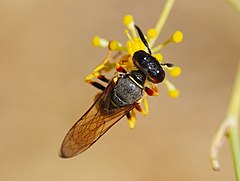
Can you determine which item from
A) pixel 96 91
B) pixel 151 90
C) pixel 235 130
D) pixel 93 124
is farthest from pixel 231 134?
pixel 96 91

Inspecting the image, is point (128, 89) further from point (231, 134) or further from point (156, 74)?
point (231, 134)

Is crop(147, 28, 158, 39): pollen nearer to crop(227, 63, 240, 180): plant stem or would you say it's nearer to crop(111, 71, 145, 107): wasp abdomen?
crop(111, 71, 145, 107): wasp abdomen

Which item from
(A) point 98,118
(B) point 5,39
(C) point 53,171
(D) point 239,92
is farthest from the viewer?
(B) point 5,39

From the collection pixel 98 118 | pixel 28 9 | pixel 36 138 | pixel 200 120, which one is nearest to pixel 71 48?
pixel 28 9

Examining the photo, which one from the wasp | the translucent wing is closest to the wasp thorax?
the wasp

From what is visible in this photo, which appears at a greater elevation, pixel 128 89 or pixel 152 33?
pixel 152 33

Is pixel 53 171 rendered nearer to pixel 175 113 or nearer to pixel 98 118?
pixel 175 113
